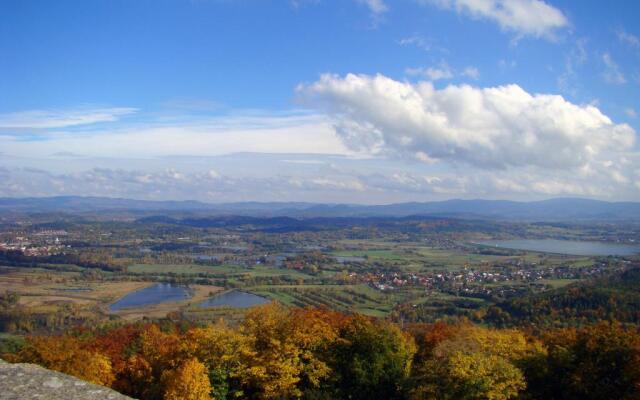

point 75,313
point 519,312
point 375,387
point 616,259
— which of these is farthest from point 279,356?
point 616,259

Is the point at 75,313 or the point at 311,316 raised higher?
the point at 311,316

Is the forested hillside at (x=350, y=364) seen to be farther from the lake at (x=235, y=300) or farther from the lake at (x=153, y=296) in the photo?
the lake at (x=153, y=296)

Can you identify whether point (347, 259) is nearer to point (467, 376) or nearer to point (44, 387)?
point (467, 376)

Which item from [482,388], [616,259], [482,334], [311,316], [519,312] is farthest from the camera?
A: [616,259]

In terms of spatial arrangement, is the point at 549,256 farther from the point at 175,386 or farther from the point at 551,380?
the point at 175,386

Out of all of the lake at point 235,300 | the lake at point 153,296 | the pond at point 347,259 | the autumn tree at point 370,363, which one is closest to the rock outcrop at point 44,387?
the autumn tree at point 370,363

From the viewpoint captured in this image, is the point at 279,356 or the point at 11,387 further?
the point at 279,356

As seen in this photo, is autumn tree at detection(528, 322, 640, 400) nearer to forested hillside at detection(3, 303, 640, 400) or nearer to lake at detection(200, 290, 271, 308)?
forested hillside at detection(3, 303, 640, 400)
